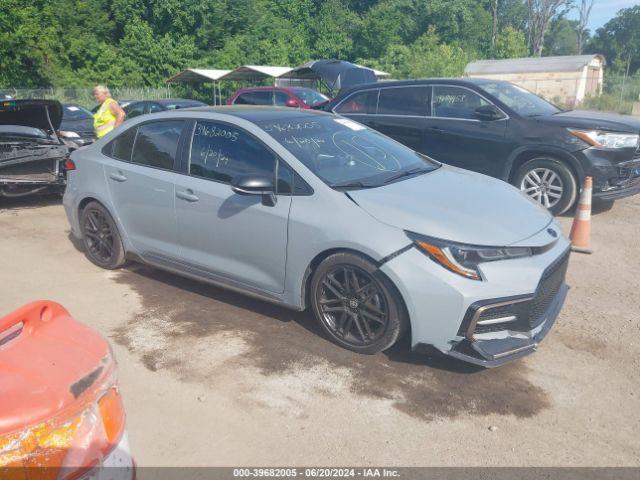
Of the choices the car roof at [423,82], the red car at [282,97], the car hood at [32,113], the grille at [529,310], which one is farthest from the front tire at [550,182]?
the red car at [282,97]

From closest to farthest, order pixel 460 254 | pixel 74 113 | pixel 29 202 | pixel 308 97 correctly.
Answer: pixel 460 254, pixel 29 202, pixel 74 113, pixel 308 97

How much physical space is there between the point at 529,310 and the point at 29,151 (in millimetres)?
6890

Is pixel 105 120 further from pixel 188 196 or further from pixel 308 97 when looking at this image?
pixel 308 97

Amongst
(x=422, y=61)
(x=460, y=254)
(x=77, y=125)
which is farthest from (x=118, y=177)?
(x=422, y=61)

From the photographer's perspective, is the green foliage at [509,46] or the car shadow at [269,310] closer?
the car shadow at [269,310]

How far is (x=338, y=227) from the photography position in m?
3.66

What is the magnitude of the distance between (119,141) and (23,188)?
3.48 m

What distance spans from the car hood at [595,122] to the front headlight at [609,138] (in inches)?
2.4

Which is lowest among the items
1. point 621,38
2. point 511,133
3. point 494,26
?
point 511,133

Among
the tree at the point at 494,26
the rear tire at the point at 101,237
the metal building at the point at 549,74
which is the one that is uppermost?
the tree at the point at 494,26

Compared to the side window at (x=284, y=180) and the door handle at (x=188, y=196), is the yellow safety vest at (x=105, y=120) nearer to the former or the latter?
the door handle at (x=188, y=196)

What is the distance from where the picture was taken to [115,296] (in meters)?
4.96

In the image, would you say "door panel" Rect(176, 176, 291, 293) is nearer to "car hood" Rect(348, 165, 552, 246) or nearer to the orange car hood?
"car hood" Rect(348, 165, 552, 246)

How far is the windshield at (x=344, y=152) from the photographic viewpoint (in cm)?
407
